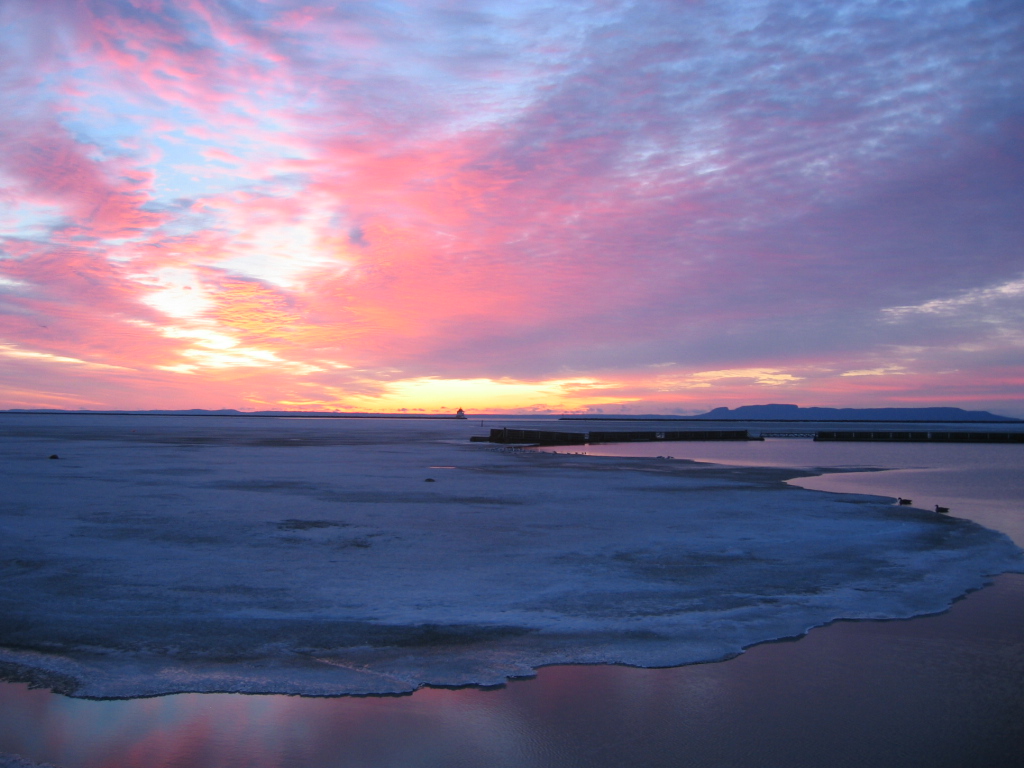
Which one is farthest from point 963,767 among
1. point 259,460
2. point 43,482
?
point 259,460

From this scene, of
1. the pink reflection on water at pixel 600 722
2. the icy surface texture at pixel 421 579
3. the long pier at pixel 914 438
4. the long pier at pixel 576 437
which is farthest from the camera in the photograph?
the long pier at pixel 914 438

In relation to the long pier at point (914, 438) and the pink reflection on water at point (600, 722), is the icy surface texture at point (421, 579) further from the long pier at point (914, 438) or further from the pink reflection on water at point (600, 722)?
the long pier at point (914, 438)

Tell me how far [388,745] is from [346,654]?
189 centimetres

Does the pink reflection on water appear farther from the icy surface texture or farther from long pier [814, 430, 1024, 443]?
long pier [814, 430, 1024, 443]

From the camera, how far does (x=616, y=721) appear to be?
5.52m

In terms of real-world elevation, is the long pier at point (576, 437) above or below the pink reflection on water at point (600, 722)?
above

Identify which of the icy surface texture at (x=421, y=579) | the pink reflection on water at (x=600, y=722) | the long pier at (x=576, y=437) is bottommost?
the pink reflection on water at (x=600, y=722)

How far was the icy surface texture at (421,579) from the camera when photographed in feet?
22.2

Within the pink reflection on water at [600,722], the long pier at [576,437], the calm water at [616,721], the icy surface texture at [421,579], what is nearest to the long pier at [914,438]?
the long pier at [576,437]

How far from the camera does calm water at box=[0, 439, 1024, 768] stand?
4953 millimetres

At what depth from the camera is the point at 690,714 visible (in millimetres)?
5633

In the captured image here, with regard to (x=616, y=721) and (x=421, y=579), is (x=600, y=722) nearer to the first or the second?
(x=616, y=721)

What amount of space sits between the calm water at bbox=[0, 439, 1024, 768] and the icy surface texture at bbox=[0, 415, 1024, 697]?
38 cm

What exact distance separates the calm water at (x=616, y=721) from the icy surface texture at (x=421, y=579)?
0.38 metres
